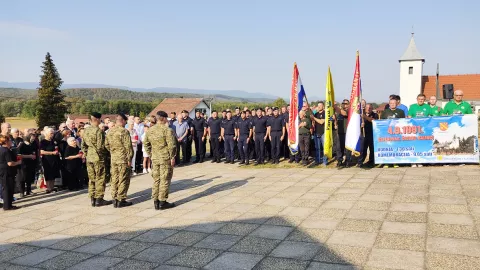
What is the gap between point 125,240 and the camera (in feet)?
17.0

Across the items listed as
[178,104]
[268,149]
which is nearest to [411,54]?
[178,104]

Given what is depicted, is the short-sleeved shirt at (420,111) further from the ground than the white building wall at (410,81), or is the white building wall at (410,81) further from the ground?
the white building wall at (410,81)

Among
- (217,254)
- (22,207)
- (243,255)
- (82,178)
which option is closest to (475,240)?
(243,255)

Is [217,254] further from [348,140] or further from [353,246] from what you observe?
[348,140]

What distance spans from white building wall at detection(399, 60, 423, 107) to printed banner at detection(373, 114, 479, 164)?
178 feet

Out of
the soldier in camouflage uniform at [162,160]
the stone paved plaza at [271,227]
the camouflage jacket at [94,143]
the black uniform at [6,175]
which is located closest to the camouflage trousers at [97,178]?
the camouflage jacket at [94,143]

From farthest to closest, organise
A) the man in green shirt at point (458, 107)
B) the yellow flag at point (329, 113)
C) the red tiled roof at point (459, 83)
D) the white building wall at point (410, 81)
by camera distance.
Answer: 1. the white building wall at point (410, 81)
2. the red tiled roof at point (459, 83)
3. the yellow flag at point (329, 113)
4. the man in green shirt at point (458, 107)

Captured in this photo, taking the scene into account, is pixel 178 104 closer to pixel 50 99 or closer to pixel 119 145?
pixel 50 99

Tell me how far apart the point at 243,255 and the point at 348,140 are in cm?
621

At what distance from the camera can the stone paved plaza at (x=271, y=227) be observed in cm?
420

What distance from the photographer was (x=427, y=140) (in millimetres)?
9516

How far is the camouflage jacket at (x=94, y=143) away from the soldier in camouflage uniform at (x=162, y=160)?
133cm

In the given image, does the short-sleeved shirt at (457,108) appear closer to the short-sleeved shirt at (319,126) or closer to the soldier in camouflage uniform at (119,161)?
the short-sleeved shirt at (319,126)

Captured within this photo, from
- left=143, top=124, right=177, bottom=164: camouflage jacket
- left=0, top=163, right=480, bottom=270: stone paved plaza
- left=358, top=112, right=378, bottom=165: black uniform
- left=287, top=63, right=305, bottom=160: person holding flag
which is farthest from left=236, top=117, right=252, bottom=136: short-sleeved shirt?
left=143, top=124, right=177, bottom=164: camouflage jacket
